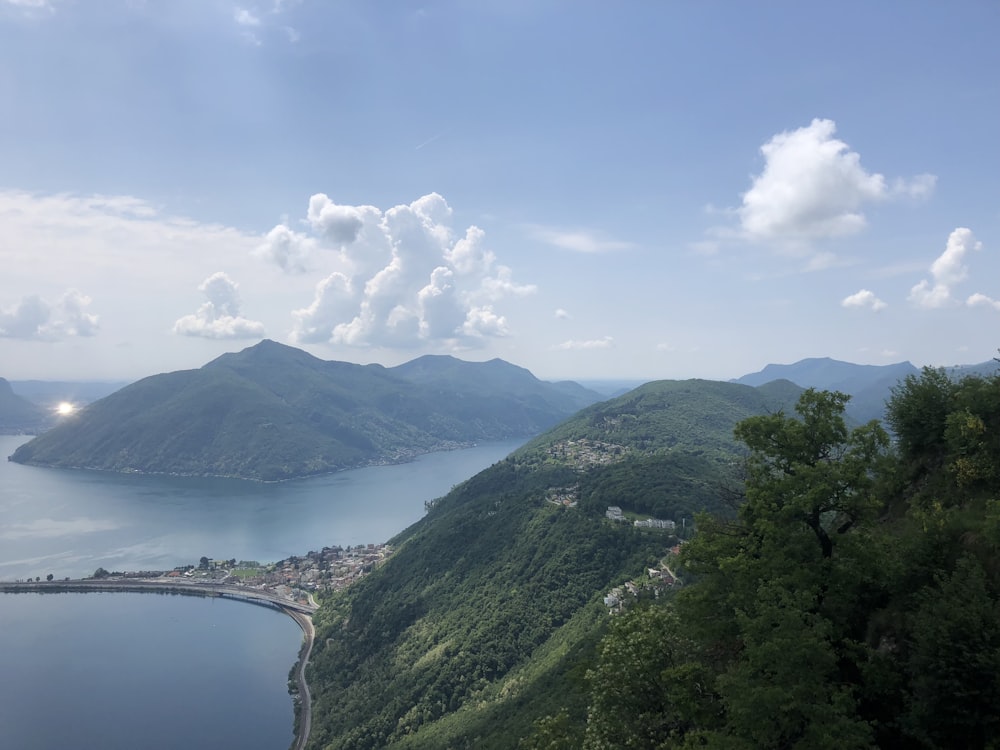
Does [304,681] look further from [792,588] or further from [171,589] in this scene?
[792,588]

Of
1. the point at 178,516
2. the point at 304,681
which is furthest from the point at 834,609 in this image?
the point at 178,516

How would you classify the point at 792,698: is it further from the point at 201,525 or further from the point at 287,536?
the point at 201,525

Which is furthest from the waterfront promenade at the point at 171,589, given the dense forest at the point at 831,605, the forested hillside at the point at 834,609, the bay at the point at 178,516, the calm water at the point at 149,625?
the forested hillside at the point at 834,609

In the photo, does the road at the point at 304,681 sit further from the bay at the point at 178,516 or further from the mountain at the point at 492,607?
the bay at the point at 178,516

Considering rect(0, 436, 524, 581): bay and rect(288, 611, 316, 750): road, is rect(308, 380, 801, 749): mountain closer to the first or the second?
rect(288, 611, 316, 750): road

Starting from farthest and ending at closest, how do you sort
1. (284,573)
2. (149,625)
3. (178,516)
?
(178,516) → (284,573) → (149,625)
